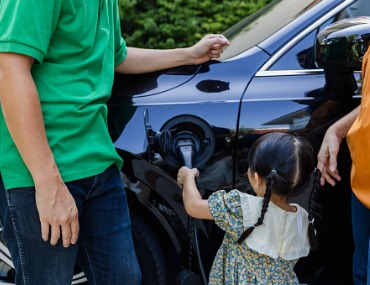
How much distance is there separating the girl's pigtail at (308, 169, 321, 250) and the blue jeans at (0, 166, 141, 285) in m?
0.64

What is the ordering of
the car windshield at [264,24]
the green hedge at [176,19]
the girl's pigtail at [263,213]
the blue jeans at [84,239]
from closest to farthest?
the blue jeans at [84,239], the girl's pigtail at [263,213], the car windshield at [264,24], the green hedge at [176,19]

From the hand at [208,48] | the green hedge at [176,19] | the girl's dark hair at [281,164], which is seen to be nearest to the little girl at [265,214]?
the girl's dark hair at [281,164]

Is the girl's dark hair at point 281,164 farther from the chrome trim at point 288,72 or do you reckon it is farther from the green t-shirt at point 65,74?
the green t-shirt at point 65,74

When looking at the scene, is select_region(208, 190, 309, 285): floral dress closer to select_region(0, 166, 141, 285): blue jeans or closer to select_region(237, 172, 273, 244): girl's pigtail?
select_region(237, 172, 273, 244): girl's pigtail

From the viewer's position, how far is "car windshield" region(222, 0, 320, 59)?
8.62ft

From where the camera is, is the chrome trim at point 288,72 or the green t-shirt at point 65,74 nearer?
the green t-shirt at point 65,74

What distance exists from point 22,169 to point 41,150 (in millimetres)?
101

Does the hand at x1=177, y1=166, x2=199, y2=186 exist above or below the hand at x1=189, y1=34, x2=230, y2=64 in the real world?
below

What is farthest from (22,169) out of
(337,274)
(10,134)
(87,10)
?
(337,274)

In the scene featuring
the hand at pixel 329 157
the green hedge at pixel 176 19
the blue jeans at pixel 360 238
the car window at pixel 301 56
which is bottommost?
the blue jeans at pixel 360 238

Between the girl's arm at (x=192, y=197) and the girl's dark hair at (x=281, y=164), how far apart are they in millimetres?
155

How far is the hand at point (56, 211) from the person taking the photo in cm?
171

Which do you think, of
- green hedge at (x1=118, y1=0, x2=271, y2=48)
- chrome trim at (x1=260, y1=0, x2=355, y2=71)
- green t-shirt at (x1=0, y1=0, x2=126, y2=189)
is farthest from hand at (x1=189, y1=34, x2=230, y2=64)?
green hedge at (x1=118, y1=0, x2=271, y2=48)

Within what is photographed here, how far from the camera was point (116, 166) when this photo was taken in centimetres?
203
